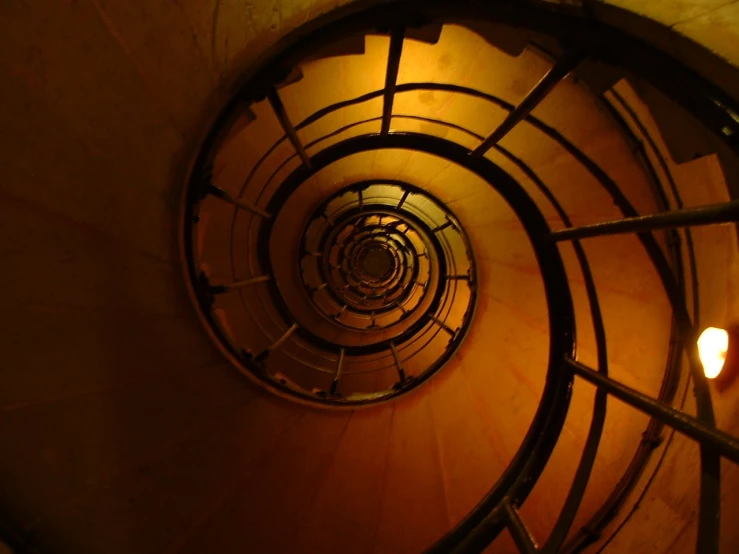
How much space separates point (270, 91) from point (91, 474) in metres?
2.01

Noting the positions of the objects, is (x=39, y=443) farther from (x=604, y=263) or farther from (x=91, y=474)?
(x=604, y=263)

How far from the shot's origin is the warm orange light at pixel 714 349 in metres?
1.48

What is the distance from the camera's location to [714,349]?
151cm

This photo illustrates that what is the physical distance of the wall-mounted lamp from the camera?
4.75ft

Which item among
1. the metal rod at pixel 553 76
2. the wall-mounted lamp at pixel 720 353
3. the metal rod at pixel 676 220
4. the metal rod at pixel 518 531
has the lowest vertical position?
the metal rod at pixel 518 531

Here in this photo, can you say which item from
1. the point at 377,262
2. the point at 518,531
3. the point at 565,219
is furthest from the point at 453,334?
the point at 377,262

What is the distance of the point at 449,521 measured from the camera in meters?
2.59

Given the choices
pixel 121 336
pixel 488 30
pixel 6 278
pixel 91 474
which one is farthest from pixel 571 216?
pixel 91 474

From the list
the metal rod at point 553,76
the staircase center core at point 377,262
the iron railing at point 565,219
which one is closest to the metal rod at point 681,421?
the iron railing at point 565,219

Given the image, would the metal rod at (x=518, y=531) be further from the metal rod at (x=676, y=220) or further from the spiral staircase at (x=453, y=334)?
the metal rod at (x=676, y=220)

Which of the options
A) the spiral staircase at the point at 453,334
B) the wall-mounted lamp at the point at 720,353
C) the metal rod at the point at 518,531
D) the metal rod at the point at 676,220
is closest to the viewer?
the metal rod at the point at 676,220

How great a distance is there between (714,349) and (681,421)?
26.5 inches

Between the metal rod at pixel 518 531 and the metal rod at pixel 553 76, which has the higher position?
the metal rod at pixel 553 76

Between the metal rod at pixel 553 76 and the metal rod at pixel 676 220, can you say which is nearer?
the metal rod at pixel 676 220
